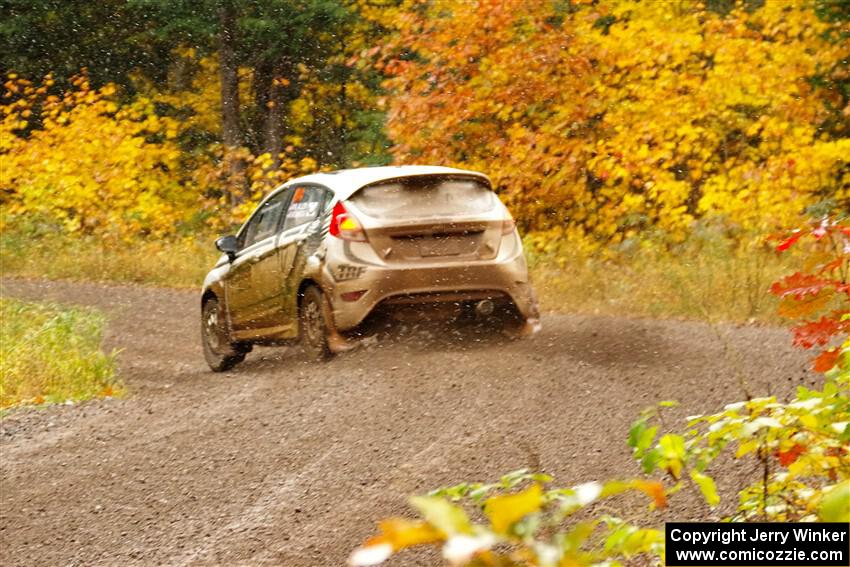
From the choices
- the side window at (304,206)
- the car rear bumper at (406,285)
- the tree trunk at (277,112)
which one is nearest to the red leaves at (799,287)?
the car rear bumper at (406,285)

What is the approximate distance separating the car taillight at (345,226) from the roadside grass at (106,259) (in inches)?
411

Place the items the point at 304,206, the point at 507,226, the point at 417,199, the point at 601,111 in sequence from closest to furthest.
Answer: the point at 417,199 → the point at 507,226 → the point at 304,206 → the point at 601,111

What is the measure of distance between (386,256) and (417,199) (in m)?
0.61

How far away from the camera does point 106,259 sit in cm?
2283

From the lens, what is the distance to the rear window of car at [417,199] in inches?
442

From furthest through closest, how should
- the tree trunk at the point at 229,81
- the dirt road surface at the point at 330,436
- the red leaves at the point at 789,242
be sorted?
the tree trunk at the point at 229,81, the dirt road surface at the point at 330,436, the red leaves at the point at 789,242

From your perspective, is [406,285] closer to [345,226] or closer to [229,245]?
[345,226]

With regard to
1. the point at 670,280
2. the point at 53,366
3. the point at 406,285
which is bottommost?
the point at 670,280

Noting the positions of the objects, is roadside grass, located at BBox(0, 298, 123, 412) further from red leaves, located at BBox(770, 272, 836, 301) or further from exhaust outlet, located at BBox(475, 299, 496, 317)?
red leaves, located at BBox(770, 272, 836, 301)

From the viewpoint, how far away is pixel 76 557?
19.6 feet

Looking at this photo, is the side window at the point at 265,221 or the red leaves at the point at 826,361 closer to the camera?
the red leaves at the point at 826,361

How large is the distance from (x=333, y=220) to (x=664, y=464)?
8.14 m

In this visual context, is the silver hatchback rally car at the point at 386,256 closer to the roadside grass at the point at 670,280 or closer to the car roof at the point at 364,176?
the car roof at the point at 364,176

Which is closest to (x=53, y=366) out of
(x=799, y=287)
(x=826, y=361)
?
(x=799, y=287)
